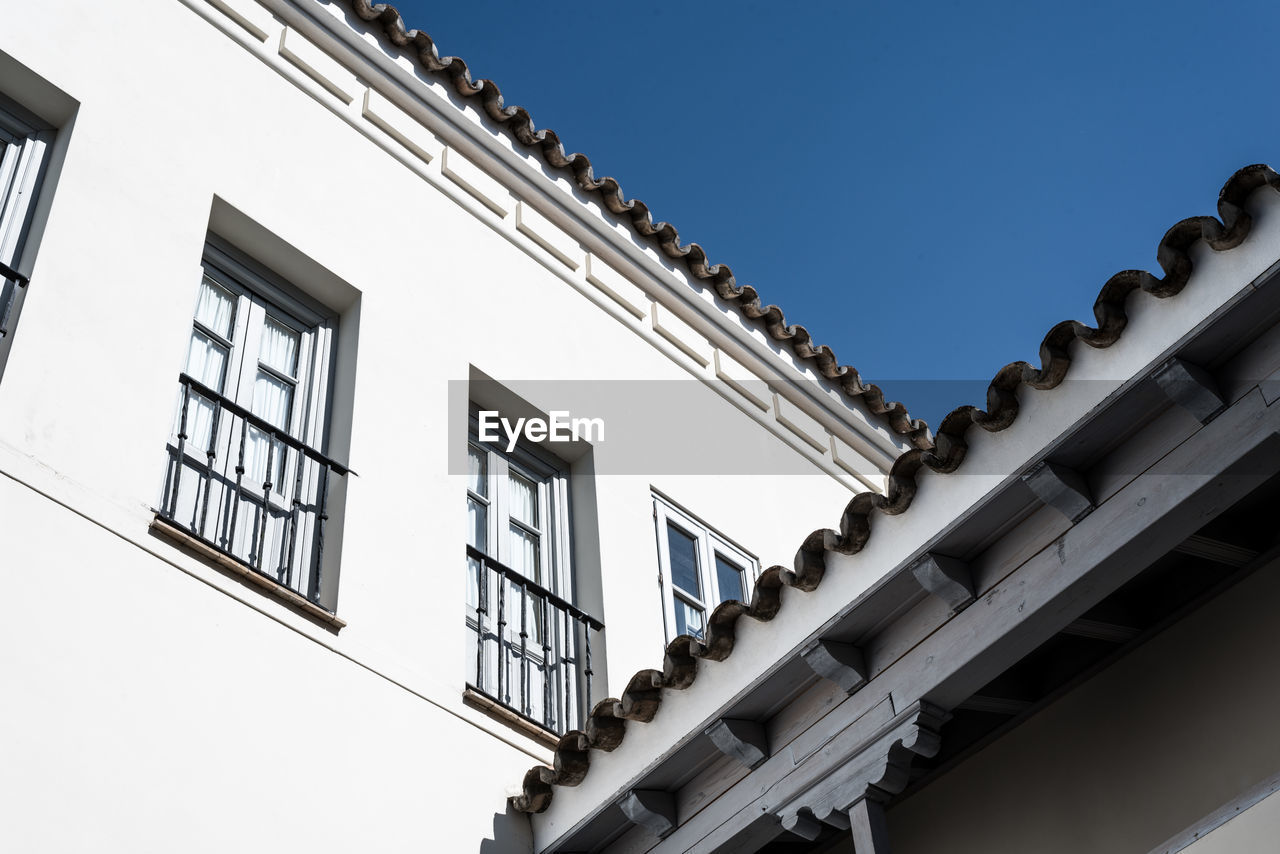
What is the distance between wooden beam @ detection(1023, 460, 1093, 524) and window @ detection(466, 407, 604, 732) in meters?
2.70

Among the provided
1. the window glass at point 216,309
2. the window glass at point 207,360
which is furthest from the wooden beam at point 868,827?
the window glass at point 216,309

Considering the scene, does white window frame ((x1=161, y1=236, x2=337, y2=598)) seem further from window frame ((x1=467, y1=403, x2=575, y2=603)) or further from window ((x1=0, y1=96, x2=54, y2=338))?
window frame ((x1=467, y1=403, x2=575, y2=603))

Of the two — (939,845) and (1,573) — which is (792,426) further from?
(1,573)

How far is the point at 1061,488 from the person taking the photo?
14.8 ft

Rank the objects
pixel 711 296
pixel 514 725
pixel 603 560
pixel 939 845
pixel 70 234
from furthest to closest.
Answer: pixel 711 296, pixel 603 560, pixel 514 725, pixel 70 234, pixel 939 845

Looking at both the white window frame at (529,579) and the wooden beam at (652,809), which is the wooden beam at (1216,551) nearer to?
the wooden beam at (652,809)

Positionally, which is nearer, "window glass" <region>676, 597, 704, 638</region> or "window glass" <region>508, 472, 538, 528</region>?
"window glass" <region>508, 472, 538, 528</region>

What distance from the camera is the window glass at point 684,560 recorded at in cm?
823

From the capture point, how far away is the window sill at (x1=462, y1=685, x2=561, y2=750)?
6.27 meters

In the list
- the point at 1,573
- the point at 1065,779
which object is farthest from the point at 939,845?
the point at 1,573

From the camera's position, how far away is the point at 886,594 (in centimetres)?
487

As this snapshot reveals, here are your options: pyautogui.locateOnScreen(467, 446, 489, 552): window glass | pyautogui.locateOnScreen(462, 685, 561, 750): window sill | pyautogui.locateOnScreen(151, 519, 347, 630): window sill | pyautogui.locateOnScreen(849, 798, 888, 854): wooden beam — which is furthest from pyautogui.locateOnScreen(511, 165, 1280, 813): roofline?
pyautogui.locateOnScreen(467, 446, 489, 552): window glass

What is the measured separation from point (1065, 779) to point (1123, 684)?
14.0 inches

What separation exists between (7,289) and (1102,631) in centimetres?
397
